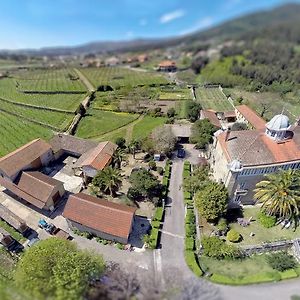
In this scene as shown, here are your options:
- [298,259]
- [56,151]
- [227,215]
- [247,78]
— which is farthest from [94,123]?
[247,78]

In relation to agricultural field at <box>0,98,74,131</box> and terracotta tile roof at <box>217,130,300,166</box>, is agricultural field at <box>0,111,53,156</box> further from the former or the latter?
terracotta tile roof at <box>217,130,300,166</box>

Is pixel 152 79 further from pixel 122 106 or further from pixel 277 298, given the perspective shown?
pixel 277 298

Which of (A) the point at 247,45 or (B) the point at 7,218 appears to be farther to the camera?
(A) the point at 247,45

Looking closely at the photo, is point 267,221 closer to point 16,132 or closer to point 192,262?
point 192,262

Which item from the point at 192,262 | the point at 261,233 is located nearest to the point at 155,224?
the point at 192,262

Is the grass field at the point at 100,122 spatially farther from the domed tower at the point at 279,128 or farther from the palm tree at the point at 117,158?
the domed tower at the point at 279,128

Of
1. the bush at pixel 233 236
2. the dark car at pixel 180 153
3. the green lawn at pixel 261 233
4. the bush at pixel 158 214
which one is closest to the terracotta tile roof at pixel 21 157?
the bush at pixel 158 214
